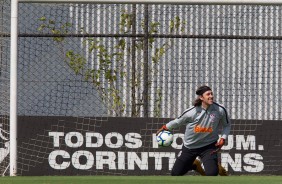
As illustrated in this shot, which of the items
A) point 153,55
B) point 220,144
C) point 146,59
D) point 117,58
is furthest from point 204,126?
point 117,58

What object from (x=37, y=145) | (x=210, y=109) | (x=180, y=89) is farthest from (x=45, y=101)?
(x=210, y=109)

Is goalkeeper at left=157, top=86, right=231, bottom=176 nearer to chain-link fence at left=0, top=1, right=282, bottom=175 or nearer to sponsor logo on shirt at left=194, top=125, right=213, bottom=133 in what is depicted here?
sponsor logo on shirt at left=194, top=125, right=213, bottom=133

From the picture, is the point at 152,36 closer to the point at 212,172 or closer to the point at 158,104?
the point at 158,104

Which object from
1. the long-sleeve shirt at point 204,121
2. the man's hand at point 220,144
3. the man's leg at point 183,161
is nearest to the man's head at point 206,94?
the long-sleeve shirt at point 204,121

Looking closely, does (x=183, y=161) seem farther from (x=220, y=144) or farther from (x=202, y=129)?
(x=220, y=144)

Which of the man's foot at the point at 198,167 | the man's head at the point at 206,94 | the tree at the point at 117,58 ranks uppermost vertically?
the tree at the point at 117,58

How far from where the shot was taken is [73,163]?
58.8 ft

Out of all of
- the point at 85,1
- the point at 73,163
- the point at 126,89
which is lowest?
the point at 73,163

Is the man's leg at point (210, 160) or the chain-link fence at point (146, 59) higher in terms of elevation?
the chain-link fence at point (146, 59)

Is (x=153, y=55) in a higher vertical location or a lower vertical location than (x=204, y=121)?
higher

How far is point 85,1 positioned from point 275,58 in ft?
12.9

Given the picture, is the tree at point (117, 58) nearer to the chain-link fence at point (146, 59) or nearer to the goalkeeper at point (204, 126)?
the chain-link fence at point (146, 59)

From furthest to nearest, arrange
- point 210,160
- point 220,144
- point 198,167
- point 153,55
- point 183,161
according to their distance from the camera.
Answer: point 153,55
point 198,167
point 183,161
point 210,160
point 220,144

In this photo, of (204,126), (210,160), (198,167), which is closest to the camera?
(210,160)
